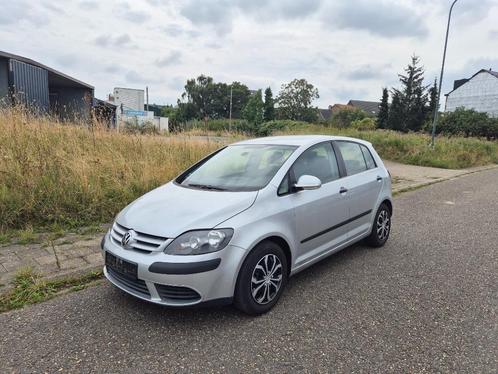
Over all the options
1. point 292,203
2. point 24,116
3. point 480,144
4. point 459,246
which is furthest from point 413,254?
point 480,144

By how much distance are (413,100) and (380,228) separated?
43.6m

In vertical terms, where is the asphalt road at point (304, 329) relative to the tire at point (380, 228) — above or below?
below

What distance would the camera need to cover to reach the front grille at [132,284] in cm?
298

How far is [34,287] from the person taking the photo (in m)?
3.59

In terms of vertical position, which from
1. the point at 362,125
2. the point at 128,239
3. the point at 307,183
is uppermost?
the point at 362,125

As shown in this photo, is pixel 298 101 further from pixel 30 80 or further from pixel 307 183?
pixel 307 183

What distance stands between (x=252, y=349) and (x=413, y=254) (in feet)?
9.80

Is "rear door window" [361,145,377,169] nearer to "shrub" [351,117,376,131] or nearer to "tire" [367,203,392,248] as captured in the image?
"tire" [367,203,392,248]

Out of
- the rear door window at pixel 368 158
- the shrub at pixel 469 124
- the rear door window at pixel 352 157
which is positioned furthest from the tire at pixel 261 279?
the shrub at pixel 469 124

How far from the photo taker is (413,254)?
4820mm

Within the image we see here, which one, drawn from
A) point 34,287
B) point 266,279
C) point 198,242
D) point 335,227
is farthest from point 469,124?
point 34,287

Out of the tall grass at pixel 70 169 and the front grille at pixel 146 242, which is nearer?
the front grille at pixel 146 242

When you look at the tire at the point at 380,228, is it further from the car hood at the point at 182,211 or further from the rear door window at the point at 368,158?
the car hood at the point at 182,211

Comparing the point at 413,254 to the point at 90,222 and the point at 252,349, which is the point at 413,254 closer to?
the point at 252,349
